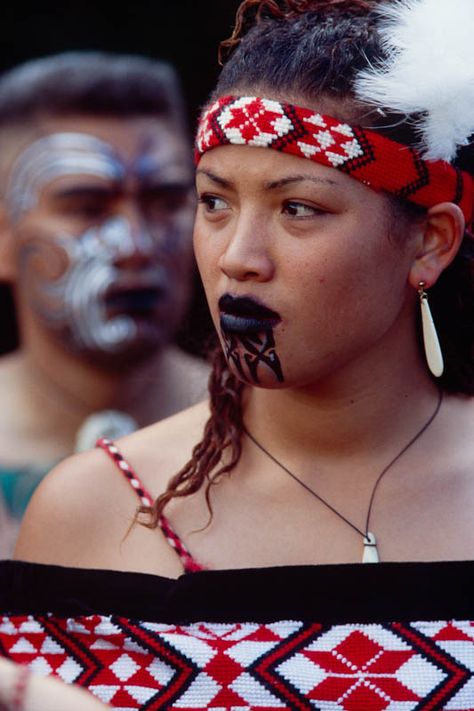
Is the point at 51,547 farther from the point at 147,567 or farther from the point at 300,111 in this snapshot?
the point at 300,111

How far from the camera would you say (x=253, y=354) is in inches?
95.2

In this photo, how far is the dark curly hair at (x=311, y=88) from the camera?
241cm

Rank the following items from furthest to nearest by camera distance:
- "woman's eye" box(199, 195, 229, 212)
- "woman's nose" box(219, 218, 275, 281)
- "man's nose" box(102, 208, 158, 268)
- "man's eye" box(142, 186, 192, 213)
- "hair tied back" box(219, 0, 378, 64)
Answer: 1. "man's eye" box(142, 186, 192, 213)
2. "man's nose" box(102, 208, 158, 268)
3. "hair tied back" box(219, 0, 378, 64)
4. "woman's eye" box(199, 195, 229, 212)
5. "woman's nose" box(219, 218, 275, 281)

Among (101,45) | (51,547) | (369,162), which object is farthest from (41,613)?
(101,45)

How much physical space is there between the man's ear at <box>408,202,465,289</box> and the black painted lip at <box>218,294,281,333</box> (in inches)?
13.1

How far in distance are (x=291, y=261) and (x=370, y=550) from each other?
2.05 feet

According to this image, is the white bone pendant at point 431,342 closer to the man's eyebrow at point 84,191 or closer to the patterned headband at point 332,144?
the patterned headband at point 332,144

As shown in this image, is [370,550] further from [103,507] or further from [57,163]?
[57,163]

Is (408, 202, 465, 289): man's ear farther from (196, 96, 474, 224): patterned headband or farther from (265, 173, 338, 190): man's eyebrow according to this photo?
(265, 173, 338, 190): man's eyebrow

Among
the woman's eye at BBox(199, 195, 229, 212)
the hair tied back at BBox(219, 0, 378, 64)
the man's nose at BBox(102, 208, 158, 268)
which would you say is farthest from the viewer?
the man's nose at BBox(102, 208, 158, 268)

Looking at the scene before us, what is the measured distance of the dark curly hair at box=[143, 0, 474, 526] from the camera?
241cm

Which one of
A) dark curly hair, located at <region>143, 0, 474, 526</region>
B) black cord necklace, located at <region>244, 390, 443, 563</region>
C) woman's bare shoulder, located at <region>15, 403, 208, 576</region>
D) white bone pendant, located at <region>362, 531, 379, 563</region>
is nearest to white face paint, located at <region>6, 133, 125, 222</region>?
dark curly hair, located at <region>143, 0, 474, 526</region>

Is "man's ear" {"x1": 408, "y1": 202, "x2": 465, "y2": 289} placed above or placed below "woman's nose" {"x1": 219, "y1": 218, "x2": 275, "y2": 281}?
above

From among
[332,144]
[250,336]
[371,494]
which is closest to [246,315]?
[250,336]
